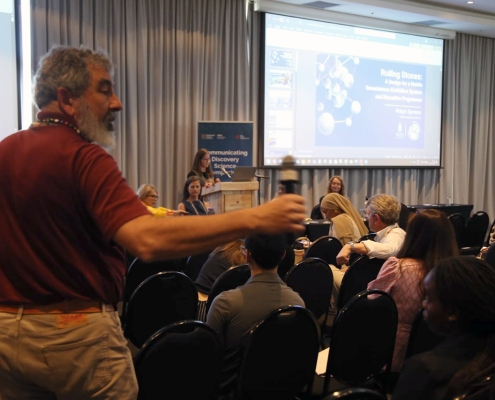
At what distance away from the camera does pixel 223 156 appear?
7.36 metres

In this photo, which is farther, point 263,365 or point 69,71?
point 263,365

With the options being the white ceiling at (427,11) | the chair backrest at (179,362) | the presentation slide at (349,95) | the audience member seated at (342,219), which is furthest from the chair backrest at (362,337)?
the white ceiling at (427,11)

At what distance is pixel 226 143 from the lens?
7371mm

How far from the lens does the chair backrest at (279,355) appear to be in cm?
209

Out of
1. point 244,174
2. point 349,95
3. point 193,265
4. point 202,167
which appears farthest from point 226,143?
point 193,265

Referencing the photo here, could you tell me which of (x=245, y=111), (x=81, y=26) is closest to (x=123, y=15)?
(x=81, y=26)

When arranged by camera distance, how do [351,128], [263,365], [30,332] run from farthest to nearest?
[351,128]
[263,365]
[30,332]

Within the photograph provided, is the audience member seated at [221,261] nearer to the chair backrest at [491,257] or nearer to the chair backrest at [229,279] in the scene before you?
the chair backrest at [229,279]

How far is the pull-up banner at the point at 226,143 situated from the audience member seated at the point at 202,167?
230 mm

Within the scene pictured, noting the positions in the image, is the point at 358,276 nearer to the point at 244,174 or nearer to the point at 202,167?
the point at 244,174

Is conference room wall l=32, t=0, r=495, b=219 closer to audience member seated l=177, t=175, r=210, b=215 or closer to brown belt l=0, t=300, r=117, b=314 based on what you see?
audience member seated l=177, t=175, r=210, b=215

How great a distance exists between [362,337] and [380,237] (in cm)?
→ 141

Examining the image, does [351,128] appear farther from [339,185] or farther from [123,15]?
[123,15]

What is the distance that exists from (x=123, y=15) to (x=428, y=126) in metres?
5.86
